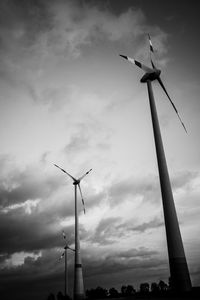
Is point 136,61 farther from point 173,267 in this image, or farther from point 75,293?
point 75,293

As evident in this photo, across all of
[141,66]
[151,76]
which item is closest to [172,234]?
[151,76]

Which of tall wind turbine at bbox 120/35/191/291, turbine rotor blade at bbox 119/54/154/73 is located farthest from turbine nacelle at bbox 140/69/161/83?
tall wind turbine at bbox 120/35/191/291

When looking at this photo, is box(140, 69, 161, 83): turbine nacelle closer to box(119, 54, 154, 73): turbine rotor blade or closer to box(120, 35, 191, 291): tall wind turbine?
box(119, 54, 154, 73): turbine rotor blade

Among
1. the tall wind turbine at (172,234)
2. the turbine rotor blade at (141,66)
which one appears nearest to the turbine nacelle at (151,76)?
the turbine rotor blade at (141,66)

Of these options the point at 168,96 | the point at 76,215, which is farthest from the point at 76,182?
the point at 168,96

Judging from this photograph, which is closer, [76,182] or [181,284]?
[181,284]

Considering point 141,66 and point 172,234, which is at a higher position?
point 141,66

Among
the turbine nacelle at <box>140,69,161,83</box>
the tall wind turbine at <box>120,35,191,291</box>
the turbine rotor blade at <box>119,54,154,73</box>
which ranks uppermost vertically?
the turbine rotor blade at <box>119,54,154,73</box>

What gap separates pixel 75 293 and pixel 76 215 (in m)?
18.5

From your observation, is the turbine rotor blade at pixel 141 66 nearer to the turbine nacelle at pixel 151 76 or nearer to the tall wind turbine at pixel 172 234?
the turbine nacelle at pixel 151 76

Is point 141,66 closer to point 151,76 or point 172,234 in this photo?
point 151,76

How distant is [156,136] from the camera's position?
104 ft

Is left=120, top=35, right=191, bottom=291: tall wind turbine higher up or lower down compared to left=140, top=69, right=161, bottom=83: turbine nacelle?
lower down

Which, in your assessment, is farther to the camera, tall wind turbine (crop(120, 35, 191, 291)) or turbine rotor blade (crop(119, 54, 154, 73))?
turbine rotor blade (crop(119, 54, 154, 73))
